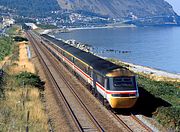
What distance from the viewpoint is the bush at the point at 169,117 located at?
25175 mm

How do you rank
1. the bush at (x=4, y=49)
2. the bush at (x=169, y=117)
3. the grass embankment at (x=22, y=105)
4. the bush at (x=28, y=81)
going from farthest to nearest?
the bush at (x=4, y=49), the bush at (x=28, y=81), the grass embankment at (x=22, y=105), the bush at (x=169, y=117)

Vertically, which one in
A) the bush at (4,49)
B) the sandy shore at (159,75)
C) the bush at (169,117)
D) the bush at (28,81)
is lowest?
the sandy shore at (159,75)

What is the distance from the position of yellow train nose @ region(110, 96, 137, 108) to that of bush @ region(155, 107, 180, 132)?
1895 mm

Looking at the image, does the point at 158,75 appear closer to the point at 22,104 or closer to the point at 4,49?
the point at 4,49

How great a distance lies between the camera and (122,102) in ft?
90.7

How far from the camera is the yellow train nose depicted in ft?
90.3

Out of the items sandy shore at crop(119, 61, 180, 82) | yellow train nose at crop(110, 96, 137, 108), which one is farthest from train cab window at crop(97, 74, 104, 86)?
sandy shore at crop(119, 61, 180, 82)

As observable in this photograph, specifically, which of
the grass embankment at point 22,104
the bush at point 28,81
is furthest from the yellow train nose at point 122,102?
the bush at point 28,81

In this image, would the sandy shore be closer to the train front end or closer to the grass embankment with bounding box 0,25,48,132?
the grass embankment with bounding box 0,25,48,132

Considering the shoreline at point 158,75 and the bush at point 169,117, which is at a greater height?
the bush at point 169,117

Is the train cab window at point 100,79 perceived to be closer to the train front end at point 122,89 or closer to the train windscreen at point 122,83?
the train front end at point 122,89

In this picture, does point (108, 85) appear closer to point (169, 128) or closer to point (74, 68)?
point (169, 128)

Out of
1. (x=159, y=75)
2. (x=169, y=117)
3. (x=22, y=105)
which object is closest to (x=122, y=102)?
(x=169, y=117)

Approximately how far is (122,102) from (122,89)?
2.81 feet
